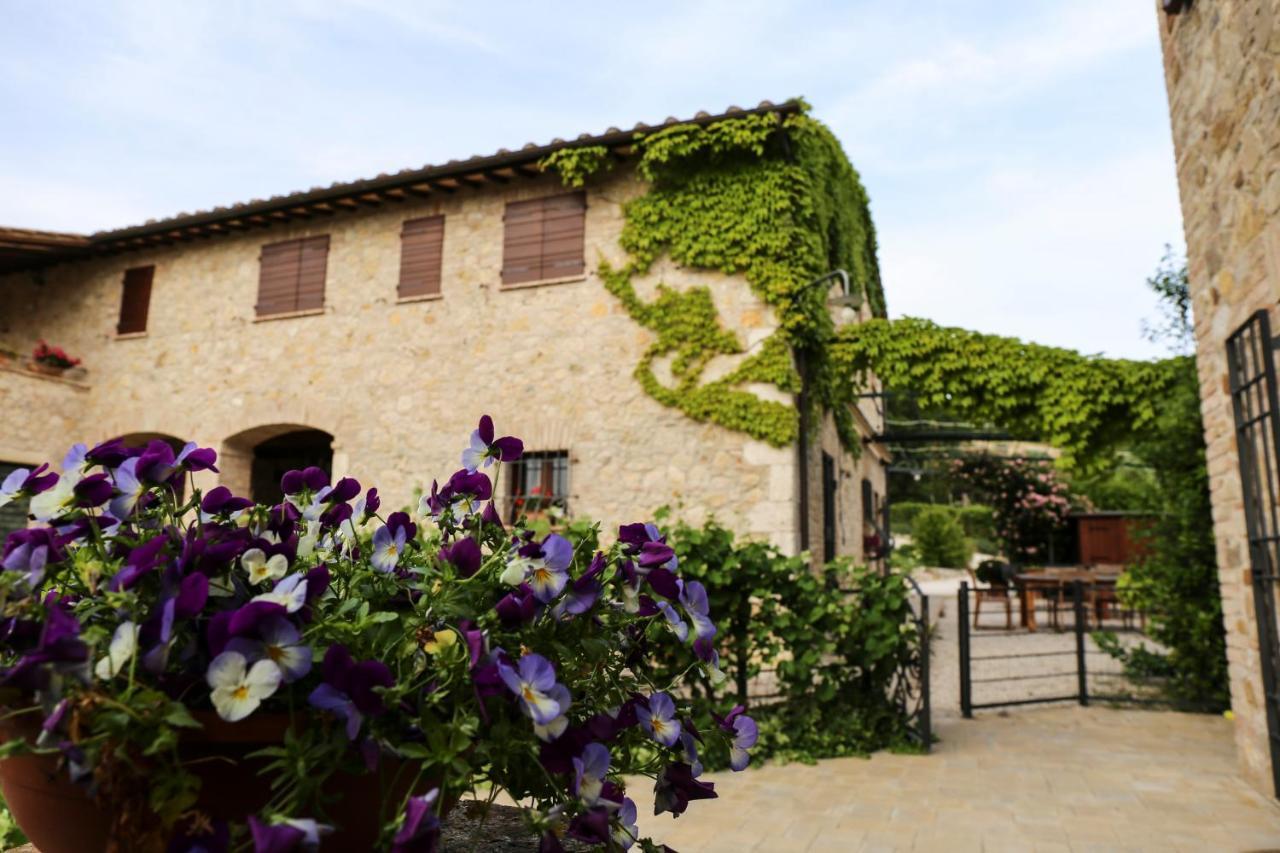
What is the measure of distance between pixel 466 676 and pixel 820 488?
27.9 feet

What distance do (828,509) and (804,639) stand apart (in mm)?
4929

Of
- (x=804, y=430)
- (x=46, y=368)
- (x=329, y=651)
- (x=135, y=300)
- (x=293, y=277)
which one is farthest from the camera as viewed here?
(x=135, y=300)

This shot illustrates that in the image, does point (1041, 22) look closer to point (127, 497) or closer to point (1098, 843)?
point (1098, 843)

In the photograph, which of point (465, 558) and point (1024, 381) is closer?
point (465, 558)

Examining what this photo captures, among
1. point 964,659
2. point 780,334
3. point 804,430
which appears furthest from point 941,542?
point 964,659

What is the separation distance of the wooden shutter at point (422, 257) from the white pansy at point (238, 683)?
909 cm

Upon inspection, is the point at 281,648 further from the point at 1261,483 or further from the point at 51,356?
the point at 51,356

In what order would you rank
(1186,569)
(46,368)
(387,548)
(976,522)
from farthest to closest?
(976,522) < (46,368) < (1186,569) < (387,548)

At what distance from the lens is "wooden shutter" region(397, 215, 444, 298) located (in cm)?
952

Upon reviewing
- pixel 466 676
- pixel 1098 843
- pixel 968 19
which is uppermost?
pixel 968 19

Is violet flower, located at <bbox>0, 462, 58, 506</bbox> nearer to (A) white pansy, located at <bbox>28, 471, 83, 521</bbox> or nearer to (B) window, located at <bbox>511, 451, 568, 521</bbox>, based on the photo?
(A) white pansy, located at <bbox>28, 471, 83, 521</bbox>

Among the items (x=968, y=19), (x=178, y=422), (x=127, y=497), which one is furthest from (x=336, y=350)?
(x=127, y=497)

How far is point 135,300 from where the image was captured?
11.3 meters

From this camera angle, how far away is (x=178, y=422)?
10.5m
